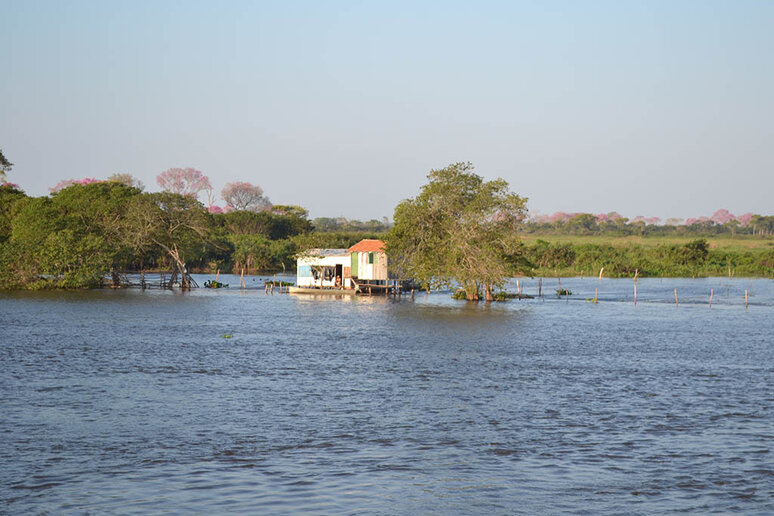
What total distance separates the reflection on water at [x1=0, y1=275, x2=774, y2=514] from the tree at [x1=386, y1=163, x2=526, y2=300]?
17636 millimetres

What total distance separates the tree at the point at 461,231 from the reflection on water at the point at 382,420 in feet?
57.9

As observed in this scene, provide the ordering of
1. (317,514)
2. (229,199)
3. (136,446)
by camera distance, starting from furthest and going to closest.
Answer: (229,199) → (136,446) → (317,514)

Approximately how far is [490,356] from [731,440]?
1523cm

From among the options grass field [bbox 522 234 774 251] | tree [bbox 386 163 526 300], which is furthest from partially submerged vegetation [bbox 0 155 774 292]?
grass field [bbox 522 234 774 251]

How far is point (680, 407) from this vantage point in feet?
72.9

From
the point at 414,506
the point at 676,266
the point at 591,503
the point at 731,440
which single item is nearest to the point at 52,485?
the point at 414,506

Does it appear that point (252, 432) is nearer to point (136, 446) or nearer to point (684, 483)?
point (136, 446)

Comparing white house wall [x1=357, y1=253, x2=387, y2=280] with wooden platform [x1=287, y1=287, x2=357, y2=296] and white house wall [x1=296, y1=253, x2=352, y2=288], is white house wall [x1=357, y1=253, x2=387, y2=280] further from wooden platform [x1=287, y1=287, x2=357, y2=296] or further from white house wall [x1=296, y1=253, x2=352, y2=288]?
wooden platform [x1=287, y1=287, x2=357, y2=296]

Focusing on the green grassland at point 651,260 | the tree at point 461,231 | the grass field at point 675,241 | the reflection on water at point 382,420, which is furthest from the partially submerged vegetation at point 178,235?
the grass field at point 675,241

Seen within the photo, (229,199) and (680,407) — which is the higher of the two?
(229,199)

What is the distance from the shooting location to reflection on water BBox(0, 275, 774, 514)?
14.2 metres

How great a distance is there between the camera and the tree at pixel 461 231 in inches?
2391

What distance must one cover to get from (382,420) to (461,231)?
41.8 metres

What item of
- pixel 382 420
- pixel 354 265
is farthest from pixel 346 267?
pixel 382 420
